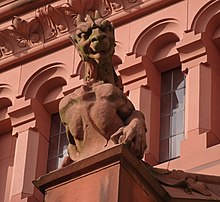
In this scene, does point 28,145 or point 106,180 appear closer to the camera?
point 106,180

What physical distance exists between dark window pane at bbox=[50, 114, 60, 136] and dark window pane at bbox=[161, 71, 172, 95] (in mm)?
1921

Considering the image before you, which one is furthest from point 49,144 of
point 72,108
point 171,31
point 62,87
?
point 72,108

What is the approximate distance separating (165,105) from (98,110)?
8407 mm

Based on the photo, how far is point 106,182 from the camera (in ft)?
47.4

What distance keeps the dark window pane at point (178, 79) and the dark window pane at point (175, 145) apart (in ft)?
2.85

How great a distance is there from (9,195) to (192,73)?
3353 millimetres

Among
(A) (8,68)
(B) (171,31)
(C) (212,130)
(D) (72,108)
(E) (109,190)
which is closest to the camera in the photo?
(E) (109,190)

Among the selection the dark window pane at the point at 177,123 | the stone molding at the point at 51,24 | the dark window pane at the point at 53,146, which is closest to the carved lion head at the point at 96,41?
the dark window pane at the point at 177,123

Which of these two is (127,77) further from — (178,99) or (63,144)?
(63,144)

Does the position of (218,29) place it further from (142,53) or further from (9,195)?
(9,195)

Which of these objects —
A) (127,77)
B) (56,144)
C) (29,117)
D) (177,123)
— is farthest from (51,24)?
(177,123)

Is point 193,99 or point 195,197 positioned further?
point 193,99

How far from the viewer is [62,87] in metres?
24.9

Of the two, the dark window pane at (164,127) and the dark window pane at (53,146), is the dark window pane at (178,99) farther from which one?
A: the dark window pane at (53,146)
